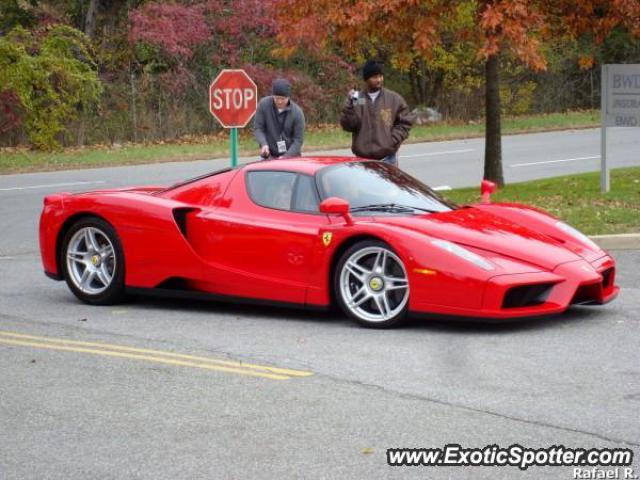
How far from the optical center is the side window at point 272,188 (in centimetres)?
944

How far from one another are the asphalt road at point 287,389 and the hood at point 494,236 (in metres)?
0.48

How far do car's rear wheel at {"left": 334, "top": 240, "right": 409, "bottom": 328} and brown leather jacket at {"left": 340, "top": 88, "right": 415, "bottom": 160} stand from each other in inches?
168

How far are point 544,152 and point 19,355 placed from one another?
20.3 meters

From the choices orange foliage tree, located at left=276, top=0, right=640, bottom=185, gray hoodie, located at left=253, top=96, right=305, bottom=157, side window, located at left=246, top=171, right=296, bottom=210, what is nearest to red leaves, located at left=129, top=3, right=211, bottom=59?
orange foliage tree, located at left=276, top=0, right=640, bottom=185

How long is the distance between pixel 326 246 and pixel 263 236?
572mm

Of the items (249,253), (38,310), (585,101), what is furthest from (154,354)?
(585,101)

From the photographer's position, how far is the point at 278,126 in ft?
42.7

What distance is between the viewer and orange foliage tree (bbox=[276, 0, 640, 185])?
15.2 meters

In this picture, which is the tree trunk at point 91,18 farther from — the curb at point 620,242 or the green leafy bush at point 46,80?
the curb at point 620,242

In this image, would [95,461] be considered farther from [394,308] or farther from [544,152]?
[544,152]

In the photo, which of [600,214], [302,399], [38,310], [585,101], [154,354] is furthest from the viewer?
[585,101]

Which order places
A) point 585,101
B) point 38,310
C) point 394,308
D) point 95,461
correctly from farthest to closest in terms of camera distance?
1. point 585,101
2. point 38,310
3. point 394,308
4. point 95,461

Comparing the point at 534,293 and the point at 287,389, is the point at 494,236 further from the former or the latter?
the point at 287,389

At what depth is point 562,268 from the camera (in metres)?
8.54
